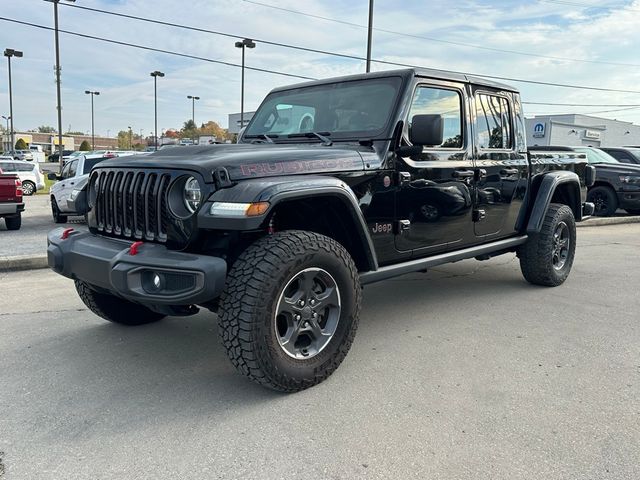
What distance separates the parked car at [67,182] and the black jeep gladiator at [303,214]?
24.0ft

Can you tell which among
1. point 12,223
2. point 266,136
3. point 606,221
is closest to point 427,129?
point 266,136

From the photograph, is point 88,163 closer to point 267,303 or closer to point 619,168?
point 267,303

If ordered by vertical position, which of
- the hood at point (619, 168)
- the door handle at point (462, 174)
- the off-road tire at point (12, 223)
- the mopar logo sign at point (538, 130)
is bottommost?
the off-road tire at point (12, 223)

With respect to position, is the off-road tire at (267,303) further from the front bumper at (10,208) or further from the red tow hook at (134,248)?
the front bumper at (10,208)

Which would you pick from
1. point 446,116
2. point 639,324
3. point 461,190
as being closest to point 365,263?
point 461,190

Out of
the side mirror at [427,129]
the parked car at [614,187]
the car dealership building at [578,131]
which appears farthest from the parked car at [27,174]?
the car dealership building at [578,131]

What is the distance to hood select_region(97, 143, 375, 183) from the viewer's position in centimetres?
294

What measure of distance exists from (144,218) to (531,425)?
241cm

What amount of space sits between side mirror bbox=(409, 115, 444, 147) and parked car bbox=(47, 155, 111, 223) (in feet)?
27.6

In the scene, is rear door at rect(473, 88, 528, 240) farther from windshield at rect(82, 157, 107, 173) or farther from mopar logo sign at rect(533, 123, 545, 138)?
mopar logo sign at rect(533, 123, 545, 138)

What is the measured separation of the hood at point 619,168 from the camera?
40.2ft

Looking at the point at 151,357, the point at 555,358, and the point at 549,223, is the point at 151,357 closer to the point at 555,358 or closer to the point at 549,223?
the point at 555,358

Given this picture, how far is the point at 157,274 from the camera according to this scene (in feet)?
9.24

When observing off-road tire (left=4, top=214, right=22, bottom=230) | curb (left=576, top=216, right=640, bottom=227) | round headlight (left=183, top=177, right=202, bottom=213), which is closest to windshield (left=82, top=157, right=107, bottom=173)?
off-road tire (left=4, top=214, right=22, bottom=230)
